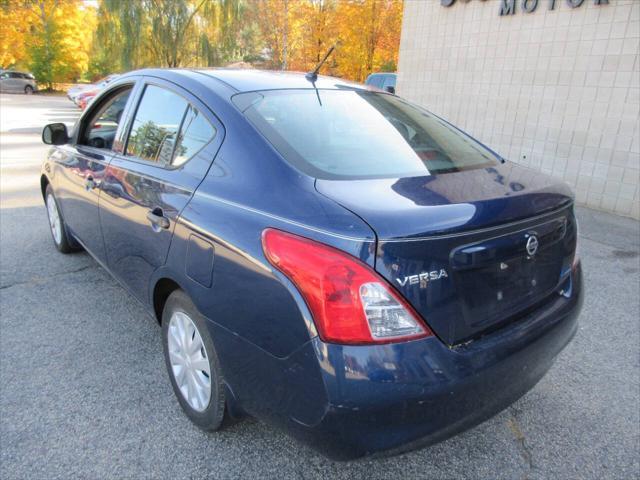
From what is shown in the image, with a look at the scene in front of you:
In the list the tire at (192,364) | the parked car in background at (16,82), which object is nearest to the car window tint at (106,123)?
the tire at (192,364)

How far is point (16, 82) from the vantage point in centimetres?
A: 3462

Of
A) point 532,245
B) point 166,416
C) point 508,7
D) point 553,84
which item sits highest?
point 508,7

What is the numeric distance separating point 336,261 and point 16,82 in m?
41.6

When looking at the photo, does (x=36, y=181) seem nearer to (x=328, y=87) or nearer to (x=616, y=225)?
(x=328, y=87)

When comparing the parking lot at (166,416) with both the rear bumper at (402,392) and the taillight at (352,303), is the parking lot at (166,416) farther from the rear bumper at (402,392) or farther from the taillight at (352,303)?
the taillight at (352,303)

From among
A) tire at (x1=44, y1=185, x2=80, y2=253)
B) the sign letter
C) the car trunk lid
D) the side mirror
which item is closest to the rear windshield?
the car trunk lid

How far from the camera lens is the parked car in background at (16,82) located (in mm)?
34344

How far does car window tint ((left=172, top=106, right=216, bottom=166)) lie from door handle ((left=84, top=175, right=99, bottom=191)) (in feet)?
3.41

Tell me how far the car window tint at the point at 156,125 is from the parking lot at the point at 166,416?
4.06 feet

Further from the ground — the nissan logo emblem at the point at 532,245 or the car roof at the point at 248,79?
the car roof at the point at 248,79

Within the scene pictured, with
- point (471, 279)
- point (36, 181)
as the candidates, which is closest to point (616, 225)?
point (471, 279)

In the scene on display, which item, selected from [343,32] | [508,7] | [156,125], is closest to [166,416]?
[156,125]

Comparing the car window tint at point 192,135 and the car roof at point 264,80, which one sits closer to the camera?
the car window tint at point 192,135

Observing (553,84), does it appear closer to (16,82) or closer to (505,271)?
(505,271)
